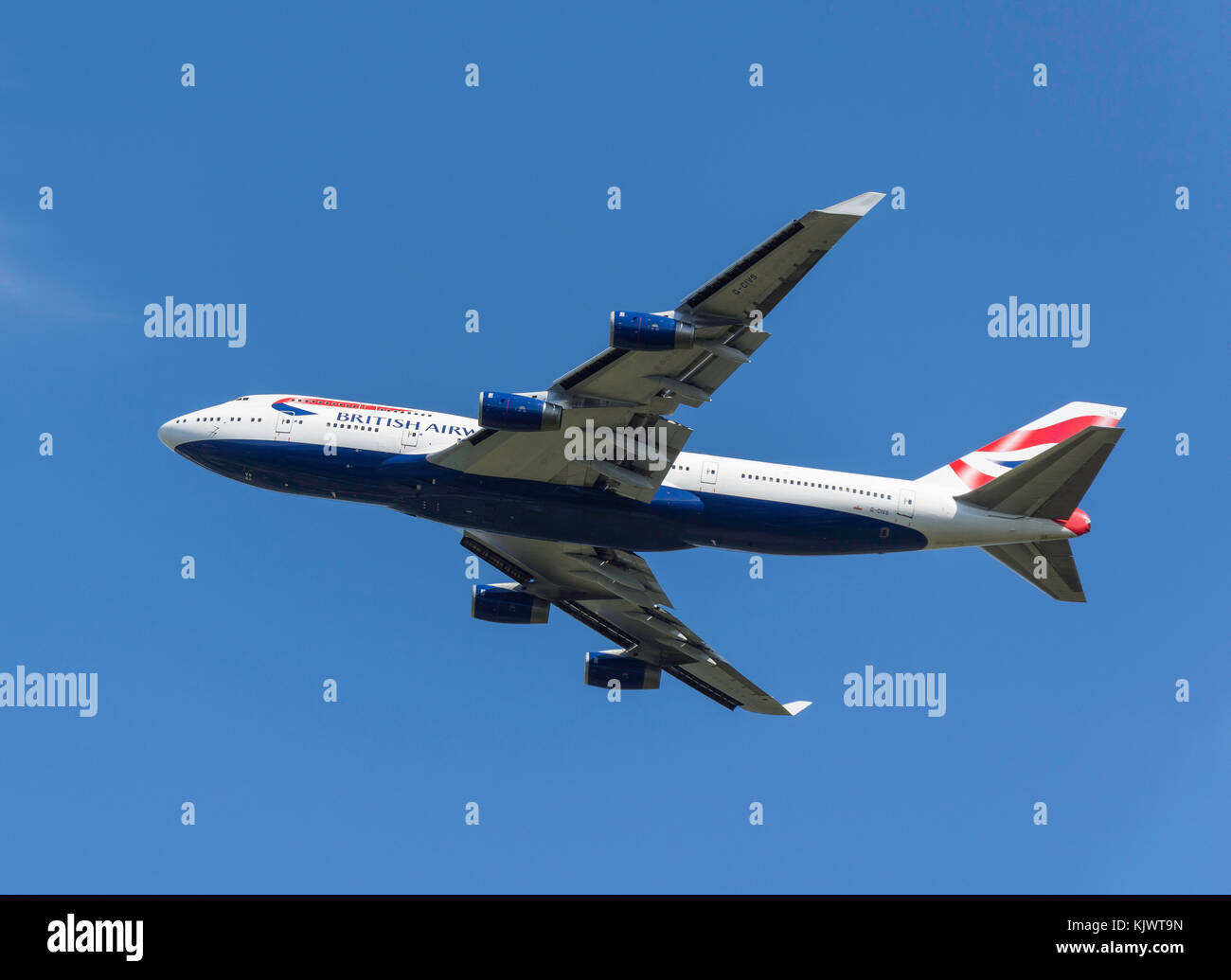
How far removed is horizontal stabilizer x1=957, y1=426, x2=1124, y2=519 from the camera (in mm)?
39438

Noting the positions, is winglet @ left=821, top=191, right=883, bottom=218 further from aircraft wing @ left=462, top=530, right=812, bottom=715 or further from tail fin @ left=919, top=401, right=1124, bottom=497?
aircraft wing @ left=462, top=530, right=812, bottom=715

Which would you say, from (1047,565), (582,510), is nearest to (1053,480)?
(1047,565)

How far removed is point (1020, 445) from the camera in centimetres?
4731

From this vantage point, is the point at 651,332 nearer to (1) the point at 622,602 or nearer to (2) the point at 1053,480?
(2) the point at 1053,480

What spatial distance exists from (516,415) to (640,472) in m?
4.60

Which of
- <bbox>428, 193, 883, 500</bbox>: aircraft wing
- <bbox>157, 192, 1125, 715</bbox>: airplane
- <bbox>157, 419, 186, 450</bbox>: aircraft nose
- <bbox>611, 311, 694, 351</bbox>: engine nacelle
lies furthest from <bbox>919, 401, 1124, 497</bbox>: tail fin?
<bbox>157, 419, 186, 450</bbox>: aircraft nose

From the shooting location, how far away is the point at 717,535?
138 ft

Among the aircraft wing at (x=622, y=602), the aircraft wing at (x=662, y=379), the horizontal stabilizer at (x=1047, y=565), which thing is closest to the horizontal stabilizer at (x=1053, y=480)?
the horizontal stabilizer at (x=1047, y=565)

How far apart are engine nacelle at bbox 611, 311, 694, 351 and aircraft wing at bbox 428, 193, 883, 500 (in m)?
0.29

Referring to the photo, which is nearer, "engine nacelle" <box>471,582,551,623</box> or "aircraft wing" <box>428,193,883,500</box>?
"aircraft wing" <box>428,193,883,500</box>

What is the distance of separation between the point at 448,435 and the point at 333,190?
11.9m

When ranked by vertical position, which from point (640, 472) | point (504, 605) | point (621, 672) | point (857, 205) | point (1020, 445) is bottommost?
point (621, 672)

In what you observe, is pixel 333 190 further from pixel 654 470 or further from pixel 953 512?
pixel 953 512

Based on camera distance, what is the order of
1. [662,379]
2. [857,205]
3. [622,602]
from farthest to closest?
1. [622,602]
2. [662,379]
3. [857,205]
